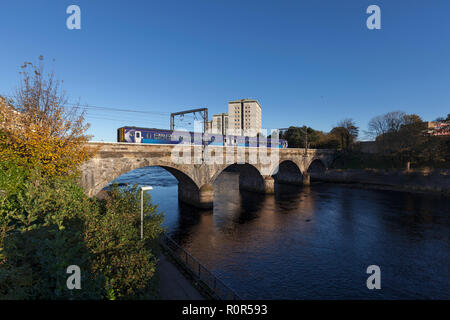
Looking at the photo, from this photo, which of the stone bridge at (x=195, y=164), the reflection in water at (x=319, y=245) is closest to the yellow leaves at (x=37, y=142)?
the stone bridge at (x=195, y=164)

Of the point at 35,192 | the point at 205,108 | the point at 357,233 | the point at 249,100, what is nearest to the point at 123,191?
the point at 35,192

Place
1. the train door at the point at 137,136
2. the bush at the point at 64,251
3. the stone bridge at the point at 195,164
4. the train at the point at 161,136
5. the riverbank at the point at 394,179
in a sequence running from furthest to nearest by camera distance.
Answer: the riverbank at the point at 394,179
the train door at the point at 137,136
the train at the point at 161,136
the stone bridge at the point at 195,164
the bush at the point at 64,251

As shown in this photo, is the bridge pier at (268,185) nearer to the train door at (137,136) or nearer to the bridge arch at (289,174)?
the bridge arch at (289,174)

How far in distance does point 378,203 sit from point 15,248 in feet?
168

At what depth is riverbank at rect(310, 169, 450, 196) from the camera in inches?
1954

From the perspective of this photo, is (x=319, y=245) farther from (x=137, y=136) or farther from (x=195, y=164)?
(x=137, y=136)

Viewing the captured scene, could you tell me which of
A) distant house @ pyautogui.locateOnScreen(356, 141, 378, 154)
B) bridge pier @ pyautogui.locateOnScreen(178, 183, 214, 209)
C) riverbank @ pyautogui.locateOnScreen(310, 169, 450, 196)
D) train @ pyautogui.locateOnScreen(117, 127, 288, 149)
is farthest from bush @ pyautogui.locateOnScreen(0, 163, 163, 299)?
distant house @ pyautogui.locateOnScreen(356, 141, 378, 154)

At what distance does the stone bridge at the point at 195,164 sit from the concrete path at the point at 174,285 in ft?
46.3

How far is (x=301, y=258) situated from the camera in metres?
19.9

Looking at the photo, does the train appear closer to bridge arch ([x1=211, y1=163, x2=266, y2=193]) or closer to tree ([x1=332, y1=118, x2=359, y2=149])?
bridge arch ([x1=211, y1=163, x2=266, y2=193])

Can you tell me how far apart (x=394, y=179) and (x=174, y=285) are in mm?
67087

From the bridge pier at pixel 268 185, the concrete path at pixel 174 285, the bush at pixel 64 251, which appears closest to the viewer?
the bush at pixel 64 251

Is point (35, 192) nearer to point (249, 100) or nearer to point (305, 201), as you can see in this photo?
point (305, 201)

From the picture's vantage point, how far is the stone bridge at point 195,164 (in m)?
23.4
